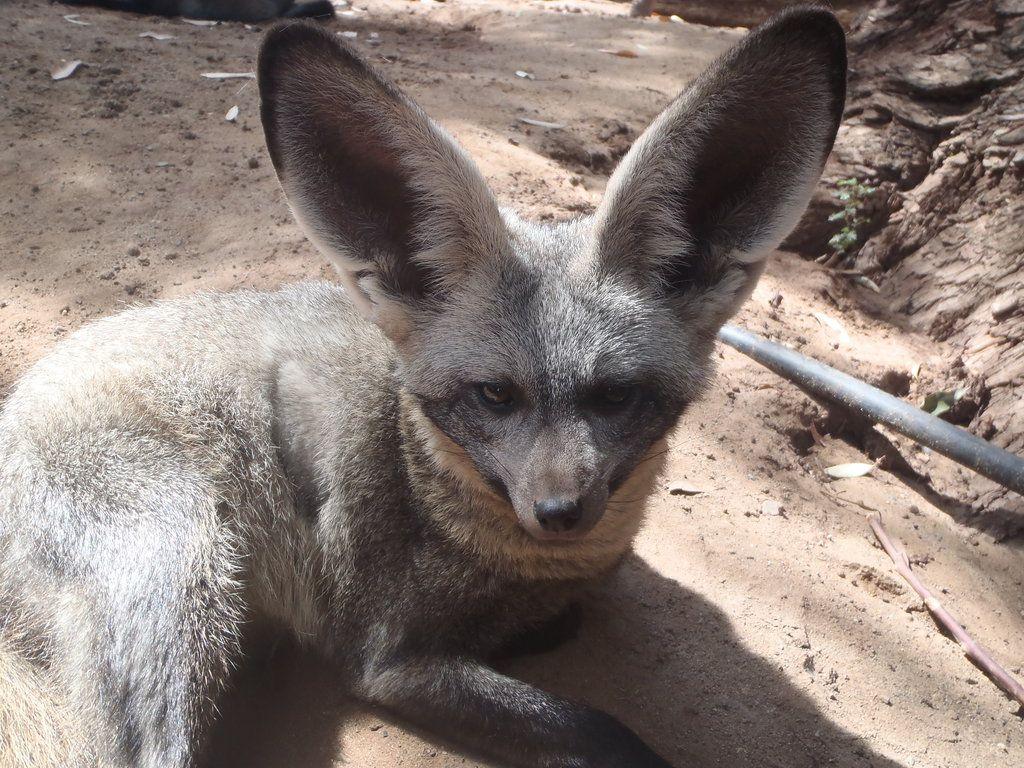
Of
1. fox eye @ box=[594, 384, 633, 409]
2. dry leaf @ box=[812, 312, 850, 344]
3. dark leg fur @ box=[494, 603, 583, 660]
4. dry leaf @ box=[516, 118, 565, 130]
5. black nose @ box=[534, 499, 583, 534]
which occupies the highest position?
fox eye @ box=[594, 384, 633, 409]

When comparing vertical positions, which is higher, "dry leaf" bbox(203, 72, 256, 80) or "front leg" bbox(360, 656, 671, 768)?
"dry leaf" bbox(203, 72, 256, 80)

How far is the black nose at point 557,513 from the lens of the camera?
2.13 metres

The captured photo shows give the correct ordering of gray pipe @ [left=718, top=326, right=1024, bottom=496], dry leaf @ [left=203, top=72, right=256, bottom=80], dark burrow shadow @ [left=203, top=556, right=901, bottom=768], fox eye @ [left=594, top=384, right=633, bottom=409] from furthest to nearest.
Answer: dry leaf @ [left=203, top=72, right=256, bottom=80]
gray pipe @ [left=718, top=326, right=1024, bottom=496]
dark burrow shadow @ [left=203, top=556, right=901, bottom=768]
fox eye @ [left=594, top=384, right=633, bottom=409]

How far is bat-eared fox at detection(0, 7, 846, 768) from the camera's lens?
232 cm

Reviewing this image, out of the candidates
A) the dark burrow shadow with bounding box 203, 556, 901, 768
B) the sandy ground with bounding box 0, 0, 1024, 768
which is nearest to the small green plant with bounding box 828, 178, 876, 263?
the sandy ground with bounding box 0, 0, 1024, 768

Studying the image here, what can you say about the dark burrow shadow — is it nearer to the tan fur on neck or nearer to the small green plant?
the tan fur on neck

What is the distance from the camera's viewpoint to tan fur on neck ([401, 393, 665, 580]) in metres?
2.72

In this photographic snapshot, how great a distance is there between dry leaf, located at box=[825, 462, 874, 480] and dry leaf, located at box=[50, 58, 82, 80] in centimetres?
562

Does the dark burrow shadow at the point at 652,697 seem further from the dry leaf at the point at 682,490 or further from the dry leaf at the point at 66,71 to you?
the dry leaf at the point at 66,71

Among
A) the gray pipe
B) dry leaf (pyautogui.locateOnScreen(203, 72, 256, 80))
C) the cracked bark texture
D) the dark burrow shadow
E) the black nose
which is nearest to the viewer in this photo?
the black nose

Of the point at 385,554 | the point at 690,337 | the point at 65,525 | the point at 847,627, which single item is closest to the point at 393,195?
the point at 690,337

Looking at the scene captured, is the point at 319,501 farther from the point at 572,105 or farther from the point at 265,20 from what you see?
the point at 265,20

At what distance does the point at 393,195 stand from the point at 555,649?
172cm

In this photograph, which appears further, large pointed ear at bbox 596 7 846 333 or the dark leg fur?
the dark leg fur
